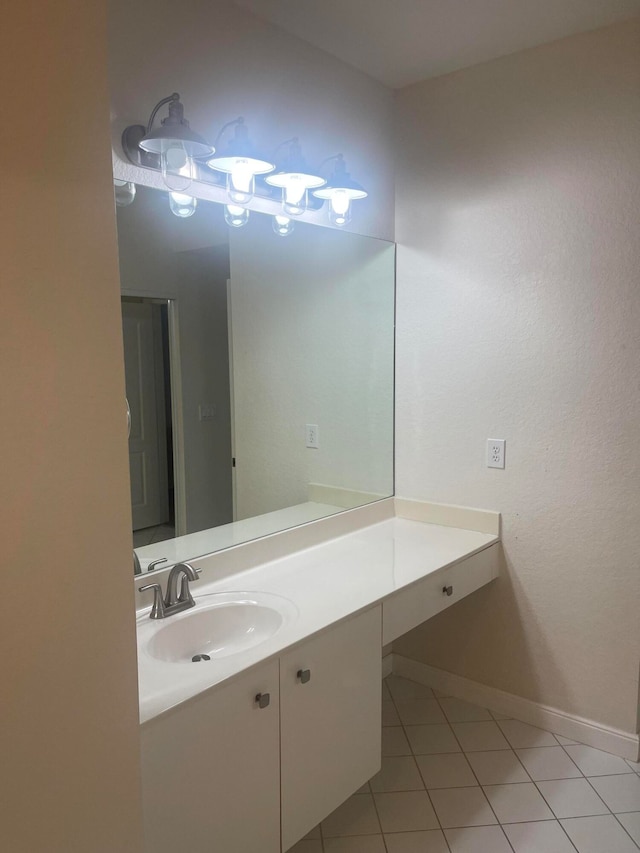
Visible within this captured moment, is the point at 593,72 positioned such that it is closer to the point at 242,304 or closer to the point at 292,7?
the point at 292,7

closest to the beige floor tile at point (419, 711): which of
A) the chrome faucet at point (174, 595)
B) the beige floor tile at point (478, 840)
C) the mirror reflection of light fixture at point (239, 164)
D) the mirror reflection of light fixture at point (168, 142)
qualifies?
the beige floor tile at point (478, 840)

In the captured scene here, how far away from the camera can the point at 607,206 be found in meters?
2.19

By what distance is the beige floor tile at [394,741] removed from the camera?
239cm

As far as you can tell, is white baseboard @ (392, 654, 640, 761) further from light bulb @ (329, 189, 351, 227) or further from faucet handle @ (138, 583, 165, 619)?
light bulb @ (329, 189, 351, 227)

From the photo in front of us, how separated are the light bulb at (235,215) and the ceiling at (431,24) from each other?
0.59 meters

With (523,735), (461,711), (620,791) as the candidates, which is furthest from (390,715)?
(620,791)

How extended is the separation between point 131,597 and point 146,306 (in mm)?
999

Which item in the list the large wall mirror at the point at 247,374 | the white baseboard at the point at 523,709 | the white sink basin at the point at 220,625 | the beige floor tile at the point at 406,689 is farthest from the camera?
the beige floor tile at the point at 406,689

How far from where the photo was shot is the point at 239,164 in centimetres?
193

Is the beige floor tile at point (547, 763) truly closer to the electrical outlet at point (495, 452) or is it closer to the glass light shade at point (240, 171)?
the electrical outlet at point (495, 452)

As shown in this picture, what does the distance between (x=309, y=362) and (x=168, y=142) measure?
1.00 metres

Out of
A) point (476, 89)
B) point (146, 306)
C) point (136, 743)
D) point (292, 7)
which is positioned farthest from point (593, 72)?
point (136, 743)

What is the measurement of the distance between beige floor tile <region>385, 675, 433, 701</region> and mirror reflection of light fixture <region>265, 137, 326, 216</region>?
6.50 ft

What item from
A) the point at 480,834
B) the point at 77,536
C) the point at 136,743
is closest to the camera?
the point at 77,536
